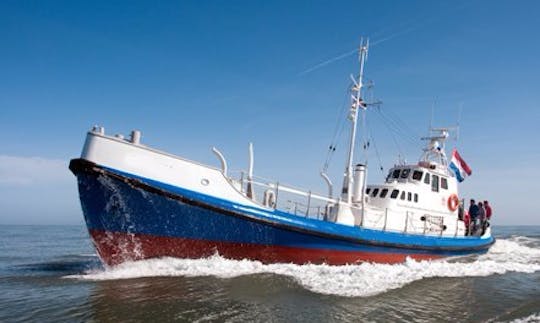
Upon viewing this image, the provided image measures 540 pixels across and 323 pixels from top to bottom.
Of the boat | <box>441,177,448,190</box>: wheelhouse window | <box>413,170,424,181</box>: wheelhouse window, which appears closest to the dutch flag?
<box>441,177,448,190</box>: wheelhouse window

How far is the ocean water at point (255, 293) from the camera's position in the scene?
6891 mm

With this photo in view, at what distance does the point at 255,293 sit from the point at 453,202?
1144 centimetres

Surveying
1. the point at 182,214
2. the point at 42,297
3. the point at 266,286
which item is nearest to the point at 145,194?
the point at 182,214

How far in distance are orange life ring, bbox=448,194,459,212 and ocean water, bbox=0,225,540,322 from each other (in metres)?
4.55

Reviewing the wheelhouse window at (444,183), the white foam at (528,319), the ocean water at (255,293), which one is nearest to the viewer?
the ocean water at (255,293)

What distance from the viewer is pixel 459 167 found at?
17.3 meters

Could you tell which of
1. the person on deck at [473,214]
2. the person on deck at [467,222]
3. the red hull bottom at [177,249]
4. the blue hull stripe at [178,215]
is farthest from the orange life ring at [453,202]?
the red hull bottom at [177,249]

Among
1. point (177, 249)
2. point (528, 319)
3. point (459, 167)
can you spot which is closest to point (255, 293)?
point (177, 249)

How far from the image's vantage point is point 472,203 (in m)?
18.0

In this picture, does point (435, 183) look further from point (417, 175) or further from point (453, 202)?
point (453, 202)

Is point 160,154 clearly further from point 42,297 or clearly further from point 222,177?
point 42,297

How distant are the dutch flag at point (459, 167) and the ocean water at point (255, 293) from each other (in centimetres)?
619

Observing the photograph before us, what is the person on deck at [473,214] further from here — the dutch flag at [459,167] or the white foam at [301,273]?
the white foam at [301,273]

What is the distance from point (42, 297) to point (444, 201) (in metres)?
14.5
